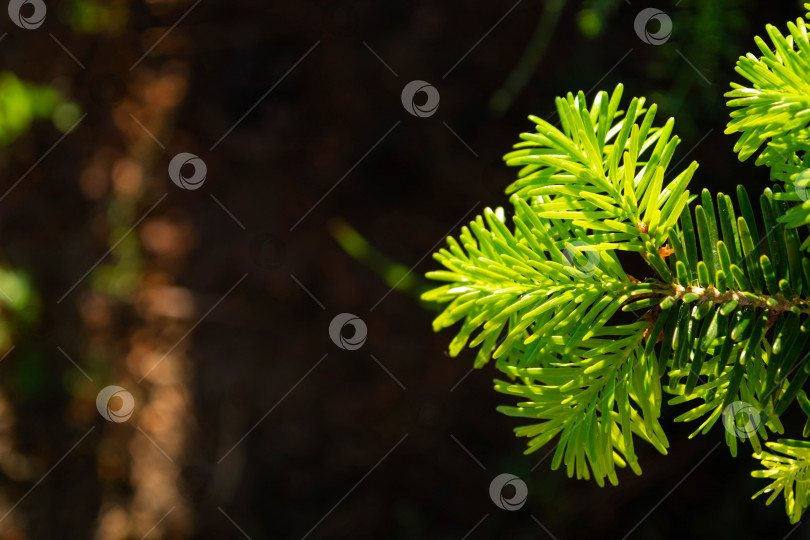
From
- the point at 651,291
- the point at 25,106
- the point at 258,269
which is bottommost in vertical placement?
the point at 25,106

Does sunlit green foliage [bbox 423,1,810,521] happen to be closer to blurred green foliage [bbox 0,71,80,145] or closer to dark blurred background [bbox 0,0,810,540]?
dark blurred background [bbox 0,0,810,540]

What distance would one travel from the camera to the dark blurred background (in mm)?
1521

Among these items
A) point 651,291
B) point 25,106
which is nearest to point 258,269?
point 25,106

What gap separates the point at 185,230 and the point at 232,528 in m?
0.72

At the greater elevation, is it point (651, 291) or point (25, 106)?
point (651, 291)

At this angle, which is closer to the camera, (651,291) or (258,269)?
(651,291)

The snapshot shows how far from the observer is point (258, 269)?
1.62 m

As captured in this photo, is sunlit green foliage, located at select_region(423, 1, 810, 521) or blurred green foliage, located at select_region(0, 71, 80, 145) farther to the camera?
blurred green foliage, located at select_region(0, 71, 80, 145)

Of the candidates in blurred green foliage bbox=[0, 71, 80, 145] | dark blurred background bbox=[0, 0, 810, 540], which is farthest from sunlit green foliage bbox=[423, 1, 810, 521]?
blurred green foliage bbox=[0, 71, 80, 145]

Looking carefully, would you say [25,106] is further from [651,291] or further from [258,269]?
[651,291]

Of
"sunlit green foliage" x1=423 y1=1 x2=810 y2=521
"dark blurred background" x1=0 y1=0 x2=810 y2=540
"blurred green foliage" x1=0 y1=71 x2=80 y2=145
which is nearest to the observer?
"sunlit green foliage" x1=423 y1=1 x2=810 y2=521

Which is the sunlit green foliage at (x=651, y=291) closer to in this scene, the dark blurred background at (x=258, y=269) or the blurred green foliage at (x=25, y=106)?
the dark blurred background at (x=258, y=269)

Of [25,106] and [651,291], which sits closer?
[651,291]

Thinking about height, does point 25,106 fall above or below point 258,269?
below
